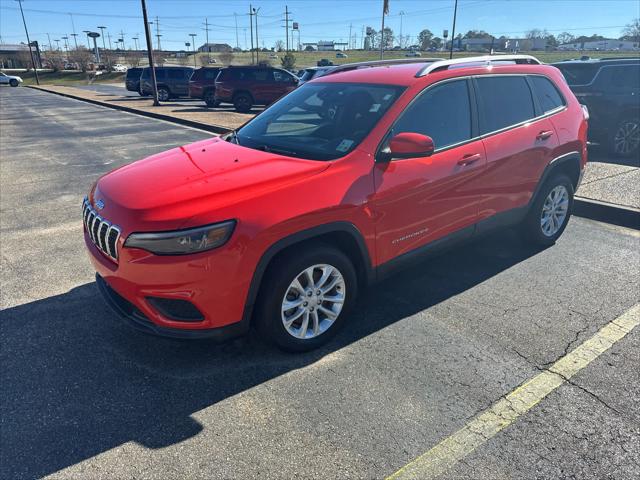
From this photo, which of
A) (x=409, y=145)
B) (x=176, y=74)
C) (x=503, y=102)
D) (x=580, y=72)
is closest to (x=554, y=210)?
(x=503, y=102)

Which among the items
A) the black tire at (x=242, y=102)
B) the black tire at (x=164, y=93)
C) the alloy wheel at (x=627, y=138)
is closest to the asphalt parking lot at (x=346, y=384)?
the alloy wheel at (x=627, y=138)

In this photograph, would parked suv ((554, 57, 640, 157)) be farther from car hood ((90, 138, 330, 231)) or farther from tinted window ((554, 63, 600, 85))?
car hood ((90, 138, 330, 231))

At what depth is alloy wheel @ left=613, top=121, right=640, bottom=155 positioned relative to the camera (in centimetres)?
852

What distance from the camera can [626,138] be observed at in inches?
339

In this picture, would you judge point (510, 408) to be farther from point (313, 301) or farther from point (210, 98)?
point (210, 98)

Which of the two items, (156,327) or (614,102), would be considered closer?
(156,327)

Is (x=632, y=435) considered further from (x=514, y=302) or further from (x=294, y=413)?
(x=294, y=413)

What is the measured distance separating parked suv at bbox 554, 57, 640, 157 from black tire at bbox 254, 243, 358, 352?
789 centimetres

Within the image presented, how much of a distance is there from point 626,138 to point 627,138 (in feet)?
0.05

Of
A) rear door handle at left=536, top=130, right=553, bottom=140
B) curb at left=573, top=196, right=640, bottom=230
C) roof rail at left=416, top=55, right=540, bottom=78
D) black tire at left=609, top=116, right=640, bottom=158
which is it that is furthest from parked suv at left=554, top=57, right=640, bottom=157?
rear door handle at left=536, top=130, right=553, bottom=140

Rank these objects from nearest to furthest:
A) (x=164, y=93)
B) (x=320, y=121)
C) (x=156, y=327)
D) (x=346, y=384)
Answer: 1. (x=156, y=327)
2. (x=346, y=384)
3. (x=320, y=121)
4. (x=164, y=93)

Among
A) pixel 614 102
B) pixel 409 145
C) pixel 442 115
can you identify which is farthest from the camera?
pixel 614 102

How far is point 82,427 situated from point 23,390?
0.57m

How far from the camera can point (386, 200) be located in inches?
127
